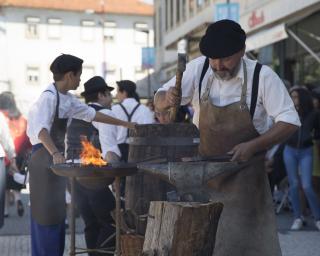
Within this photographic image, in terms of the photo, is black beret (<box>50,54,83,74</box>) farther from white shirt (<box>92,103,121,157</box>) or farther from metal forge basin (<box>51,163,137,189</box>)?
white shirt (<box>92,103,121,157</box>)

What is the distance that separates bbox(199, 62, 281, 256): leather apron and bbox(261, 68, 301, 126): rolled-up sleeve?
5.1 inches

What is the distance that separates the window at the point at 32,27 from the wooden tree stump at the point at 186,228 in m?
50.1

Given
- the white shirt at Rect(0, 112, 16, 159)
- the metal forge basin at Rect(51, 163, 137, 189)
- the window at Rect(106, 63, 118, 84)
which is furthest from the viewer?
the window at Rect(106, 63, 118, 84)

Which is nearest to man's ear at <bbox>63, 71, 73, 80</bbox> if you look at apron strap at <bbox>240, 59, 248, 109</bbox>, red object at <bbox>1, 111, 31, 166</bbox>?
apron strap at <bbox>240, 59, 248, 109</bbox>

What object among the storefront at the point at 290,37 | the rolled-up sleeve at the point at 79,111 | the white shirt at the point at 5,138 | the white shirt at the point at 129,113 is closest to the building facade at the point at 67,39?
the storefront at the point at 290,37

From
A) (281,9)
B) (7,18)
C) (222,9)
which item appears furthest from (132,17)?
(222,9)

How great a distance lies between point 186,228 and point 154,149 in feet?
6.40

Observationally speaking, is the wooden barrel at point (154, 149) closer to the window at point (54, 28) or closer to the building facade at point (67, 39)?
the building facade at point (67, 39)

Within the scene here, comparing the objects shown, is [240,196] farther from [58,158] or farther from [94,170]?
[58,158]

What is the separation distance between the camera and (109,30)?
56.3m

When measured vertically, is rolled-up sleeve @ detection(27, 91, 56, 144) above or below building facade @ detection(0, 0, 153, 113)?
below

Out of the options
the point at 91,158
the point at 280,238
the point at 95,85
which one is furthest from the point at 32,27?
the point at 91,158

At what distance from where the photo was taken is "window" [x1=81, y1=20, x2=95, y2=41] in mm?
54250

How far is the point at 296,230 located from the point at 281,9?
7.89 m
